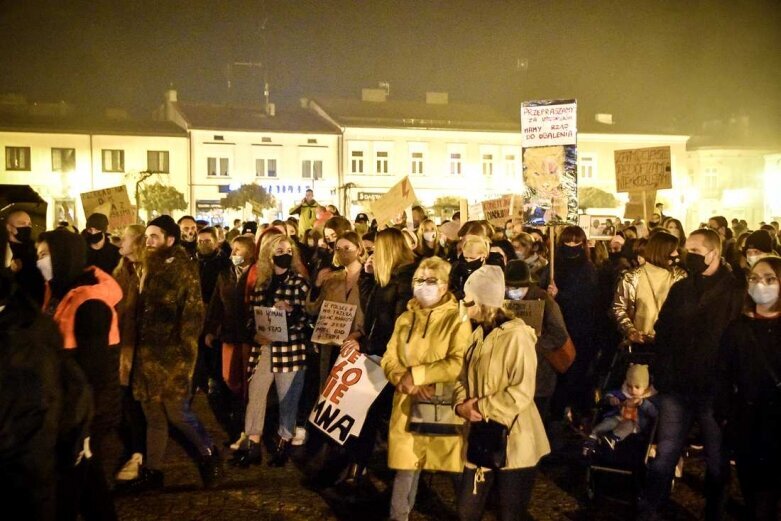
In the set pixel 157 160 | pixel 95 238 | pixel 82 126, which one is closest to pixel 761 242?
pixel 95 238

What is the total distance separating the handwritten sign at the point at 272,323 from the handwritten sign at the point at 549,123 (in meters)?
3.65

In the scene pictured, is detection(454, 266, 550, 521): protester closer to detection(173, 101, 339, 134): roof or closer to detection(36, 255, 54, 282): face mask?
detection(36, 255, 54, 282): face mask

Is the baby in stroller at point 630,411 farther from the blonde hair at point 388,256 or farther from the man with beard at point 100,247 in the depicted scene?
the man with beard at point 100,247

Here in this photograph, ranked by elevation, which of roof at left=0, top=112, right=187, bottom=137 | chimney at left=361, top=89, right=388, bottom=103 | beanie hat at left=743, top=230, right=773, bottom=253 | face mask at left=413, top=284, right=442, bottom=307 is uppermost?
chimney at left=361, top=89, right=388, bottom=103

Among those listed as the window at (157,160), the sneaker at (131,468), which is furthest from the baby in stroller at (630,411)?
the window at (157,160)

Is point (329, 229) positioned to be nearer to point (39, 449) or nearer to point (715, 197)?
point (39, 449)

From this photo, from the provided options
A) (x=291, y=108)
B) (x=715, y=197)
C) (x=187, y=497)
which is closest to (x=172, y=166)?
(x=291, y=108)

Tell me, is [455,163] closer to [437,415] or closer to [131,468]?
[131,468]

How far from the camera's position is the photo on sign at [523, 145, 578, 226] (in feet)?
29.8

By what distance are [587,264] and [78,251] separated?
228 inches

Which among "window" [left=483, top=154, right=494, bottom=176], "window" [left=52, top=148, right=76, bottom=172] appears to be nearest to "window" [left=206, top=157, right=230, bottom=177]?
"window" [left=52, top=148, right=76, bottom=172]

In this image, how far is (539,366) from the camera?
6.41 m

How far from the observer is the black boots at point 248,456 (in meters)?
7.30

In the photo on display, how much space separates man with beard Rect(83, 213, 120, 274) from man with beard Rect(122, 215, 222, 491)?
2.48 metres
